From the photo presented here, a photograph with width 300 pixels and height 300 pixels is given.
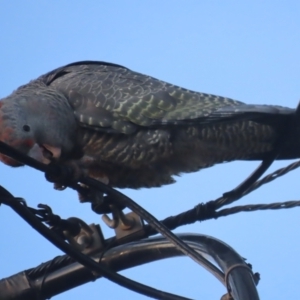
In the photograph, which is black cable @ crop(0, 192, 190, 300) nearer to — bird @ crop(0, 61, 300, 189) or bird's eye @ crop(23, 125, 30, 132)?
bird @ crop(0, 61, 300, 189)

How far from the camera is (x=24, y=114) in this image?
12.8ft

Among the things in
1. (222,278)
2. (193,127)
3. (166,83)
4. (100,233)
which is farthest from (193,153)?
(222,278)

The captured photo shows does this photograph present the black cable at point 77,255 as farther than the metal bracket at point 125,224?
No

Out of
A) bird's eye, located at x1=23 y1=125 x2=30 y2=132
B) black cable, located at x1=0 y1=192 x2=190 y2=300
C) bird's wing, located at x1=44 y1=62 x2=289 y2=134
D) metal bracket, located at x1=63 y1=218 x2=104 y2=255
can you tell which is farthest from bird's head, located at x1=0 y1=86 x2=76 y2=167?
black cable, located at x1=0 y1=192 x2=190 y2=300

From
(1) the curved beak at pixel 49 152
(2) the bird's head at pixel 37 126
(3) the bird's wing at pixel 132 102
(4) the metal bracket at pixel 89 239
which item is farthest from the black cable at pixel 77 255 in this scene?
(3) the bird's wing at pixel 132 102

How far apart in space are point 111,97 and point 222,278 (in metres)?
1.76

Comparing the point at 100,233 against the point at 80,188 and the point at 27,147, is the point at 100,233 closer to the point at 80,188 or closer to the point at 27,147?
the point at 80,188

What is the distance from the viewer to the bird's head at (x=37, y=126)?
367 centimetres

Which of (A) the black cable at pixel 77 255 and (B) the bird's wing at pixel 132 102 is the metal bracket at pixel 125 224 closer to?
(A) the black cable at pixel 77 255

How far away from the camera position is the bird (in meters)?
3.91

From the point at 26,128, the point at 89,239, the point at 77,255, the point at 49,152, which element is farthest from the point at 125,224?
the point at 26,128

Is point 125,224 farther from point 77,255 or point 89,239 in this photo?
point 77,255

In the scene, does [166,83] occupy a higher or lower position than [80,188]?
higher

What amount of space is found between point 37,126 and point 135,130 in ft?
1.99
